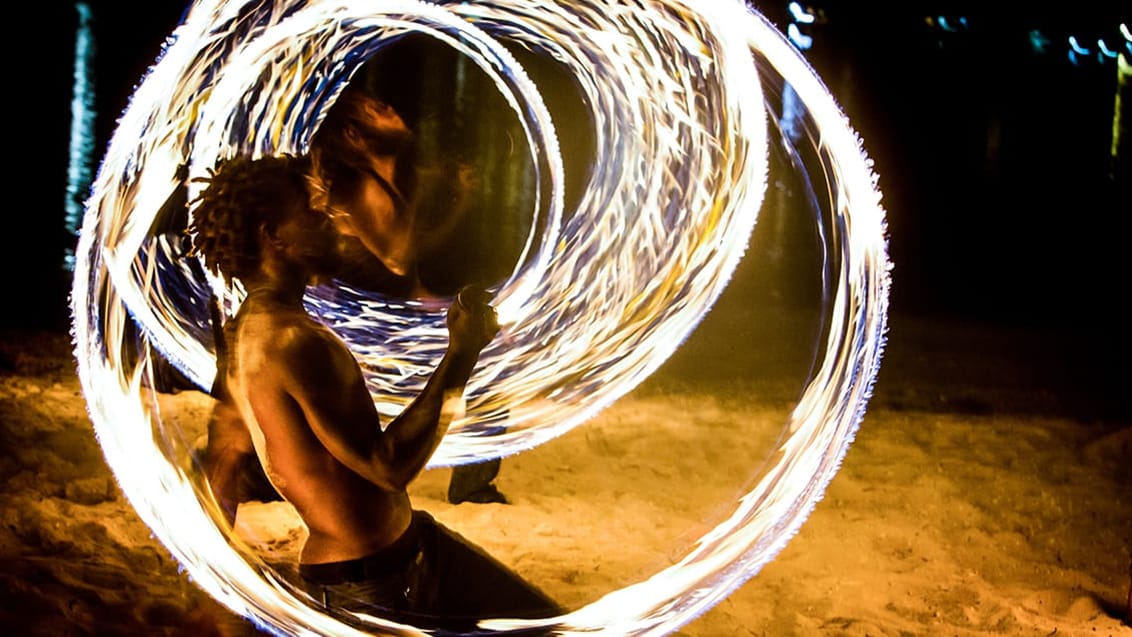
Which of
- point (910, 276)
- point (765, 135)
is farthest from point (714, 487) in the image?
point (910, 276)

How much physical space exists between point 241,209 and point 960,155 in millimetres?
22431

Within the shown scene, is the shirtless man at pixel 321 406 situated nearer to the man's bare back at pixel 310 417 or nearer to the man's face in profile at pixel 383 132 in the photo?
the man's bare back at pixel 310 417

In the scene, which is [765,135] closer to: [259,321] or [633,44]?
[633,44]

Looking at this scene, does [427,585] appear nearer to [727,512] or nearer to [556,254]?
[727,512]

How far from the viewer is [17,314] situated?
8.88m

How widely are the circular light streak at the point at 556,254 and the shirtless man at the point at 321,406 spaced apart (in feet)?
0.96

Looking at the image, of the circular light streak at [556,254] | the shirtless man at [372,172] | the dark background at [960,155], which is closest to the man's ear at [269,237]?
the shirtless man at [372,172]

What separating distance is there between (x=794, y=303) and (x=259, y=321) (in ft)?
30.6

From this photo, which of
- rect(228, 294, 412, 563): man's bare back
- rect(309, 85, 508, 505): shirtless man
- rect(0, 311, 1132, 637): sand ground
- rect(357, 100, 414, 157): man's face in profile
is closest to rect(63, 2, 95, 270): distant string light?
rect(0, 311, 1132, 637): sand ground

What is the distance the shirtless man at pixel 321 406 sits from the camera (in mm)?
2637

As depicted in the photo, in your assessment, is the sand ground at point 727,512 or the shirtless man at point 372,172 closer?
the shirtless man at point 372,172

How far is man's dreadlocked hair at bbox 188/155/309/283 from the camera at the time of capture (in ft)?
9.02

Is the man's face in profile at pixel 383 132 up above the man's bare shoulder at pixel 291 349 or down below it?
above

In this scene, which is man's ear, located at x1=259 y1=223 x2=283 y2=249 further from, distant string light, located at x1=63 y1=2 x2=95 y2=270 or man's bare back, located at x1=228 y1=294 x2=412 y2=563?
distant string light, located at x1=63 y1=2 x2=95 y2=270
